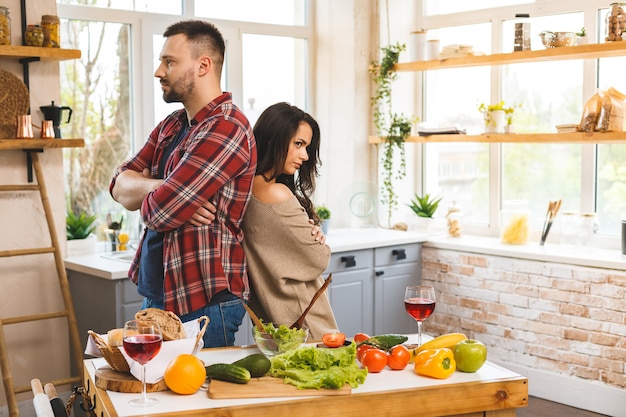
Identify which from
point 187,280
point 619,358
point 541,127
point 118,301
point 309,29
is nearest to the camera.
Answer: point 187,280

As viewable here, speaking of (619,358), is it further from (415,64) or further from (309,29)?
(309,29)

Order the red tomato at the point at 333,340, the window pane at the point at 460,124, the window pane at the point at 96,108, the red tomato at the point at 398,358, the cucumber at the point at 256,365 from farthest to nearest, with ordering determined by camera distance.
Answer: the window pane at the point at 460,124, the window pane at the point at 96,108, the red tomato at the point at 333,340, the red tomato at the point at 398,358, the cucumber at the point at 256,365

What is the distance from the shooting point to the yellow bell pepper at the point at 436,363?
2141 millimetres

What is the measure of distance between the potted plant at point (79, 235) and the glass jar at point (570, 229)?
2.70 metres

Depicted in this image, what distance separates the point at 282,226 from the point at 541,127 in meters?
2.88

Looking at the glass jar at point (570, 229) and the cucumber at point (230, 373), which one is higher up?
the glass jar at point (570, 229)

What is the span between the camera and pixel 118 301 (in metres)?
3.95

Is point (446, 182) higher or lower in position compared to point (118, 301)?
higher

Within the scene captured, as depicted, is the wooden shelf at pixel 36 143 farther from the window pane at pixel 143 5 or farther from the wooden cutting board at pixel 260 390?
the wooden cutting board at pixel 260 390

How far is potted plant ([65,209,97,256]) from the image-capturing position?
14.6 feet

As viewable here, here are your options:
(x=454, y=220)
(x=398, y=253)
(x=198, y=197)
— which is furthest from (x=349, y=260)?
(x=198, y=197)

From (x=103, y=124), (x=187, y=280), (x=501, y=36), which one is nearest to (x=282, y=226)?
(x=187, y=280)

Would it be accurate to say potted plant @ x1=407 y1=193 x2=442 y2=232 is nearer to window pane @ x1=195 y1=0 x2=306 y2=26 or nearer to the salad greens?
window pane @ x1=195 y1=0 x2=306 y2=26

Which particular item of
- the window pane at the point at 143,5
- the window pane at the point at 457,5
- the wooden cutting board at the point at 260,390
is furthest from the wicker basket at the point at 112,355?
the window pane at the point at 457,5
